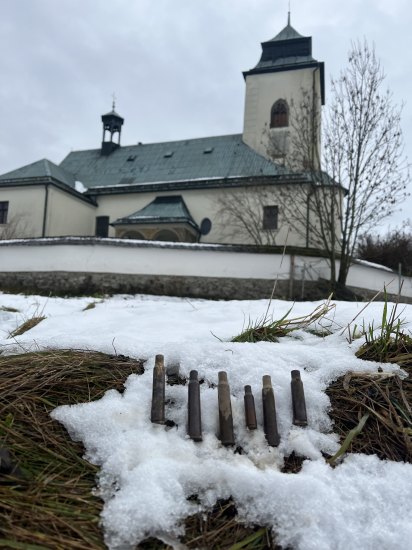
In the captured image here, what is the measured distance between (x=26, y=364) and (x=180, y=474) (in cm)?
101

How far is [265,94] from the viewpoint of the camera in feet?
72.7

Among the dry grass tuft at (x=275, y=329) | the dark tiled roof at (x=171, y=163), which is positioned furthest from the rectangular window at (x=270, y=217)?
the dry grass tuft at (x=275, y=329)

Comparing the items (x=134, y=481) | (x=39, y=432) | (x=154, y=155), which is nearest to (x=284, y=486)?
(x=134, y=481)

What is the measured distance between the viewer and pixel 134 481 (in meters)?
1.36

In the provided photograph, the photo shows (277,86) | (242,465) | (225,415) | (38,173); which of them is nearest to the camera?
(242,465)

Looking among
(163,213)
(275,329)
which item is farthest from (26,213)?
(275,329)

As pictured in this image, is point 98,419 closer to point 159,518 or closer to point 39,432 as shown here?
point 39,432

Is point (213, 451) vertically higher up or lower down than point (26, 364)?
lower down

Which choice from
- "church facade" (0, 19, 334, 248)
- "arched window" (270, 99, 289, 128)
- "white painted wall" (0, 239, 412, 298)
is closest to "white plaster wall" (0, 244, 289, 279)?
"white painted wall" (0, 239, 412, 298)

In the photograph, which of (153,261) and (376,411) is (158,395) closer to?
(376,411)

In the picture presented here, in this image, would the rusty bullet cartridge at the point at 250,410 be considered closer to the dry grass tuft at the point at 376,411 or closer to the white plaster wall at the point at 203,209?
the dry grass tuft at the point at 376,411

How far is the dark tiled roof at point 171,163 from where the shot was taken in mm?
20812

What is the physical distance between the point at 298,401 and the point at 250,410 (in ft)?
0.71

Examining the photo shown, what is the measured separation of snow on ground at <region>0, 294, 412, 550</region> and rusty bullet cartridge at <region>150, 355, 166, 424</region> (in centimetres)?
3
